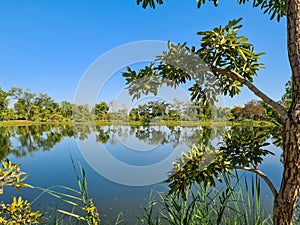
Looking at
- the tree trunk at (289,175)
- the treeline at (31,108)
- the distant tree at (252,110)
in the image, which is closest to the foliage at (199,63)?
the tree trunk at (289,175)

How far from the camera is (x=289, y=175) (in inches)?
36.3

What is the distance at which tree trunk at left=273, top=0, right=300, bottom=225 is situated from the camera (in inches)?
35.1

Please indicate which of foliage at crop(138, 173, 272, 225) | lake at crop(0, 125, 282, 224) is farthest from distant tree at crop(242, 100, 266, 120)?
foliage at crop(138, 173, 272, 225)

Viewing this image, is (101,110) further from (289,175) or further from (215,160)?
(289,175)

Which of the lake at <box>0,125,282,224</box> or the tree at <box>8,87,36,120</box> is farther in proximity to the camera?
the tree at <box>8,87,36,120</box>

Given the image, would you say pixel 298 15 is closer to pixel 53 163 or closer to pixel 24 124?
pixel 53 163

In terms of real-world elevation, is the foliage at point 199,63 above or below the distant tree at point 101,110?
above

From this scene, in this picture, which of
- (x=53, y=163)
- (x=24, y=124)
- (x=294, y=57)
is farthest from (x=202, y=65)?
(x=24, y=124)

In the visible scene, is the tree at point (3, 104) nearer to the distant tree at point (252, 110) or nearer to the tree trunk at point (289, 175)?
the distant tree at point (252, 110)

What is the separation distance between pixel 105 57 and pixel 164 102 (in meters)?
0.51

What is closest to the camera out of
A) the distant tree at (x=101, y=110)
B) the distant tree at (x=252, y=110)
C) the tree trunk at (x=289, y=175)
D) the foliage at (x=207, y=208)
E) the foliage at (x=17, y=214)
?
the tree trunk at (x=289, y=175)

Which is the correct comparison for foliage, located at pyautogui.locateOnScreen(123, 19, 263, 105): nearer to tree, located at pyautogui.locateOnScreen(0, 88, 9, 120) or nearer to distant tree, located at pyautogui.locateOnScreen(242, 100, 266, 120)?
distant tree, located at pyautogui.locateOnScreen(242, 100, 266, 120)

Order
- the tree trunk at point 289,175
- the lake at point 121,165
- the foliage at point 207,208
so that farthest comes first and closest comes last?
the lake at point 121,165, the foliage at point 207,208, the tree trunk at point 289,175

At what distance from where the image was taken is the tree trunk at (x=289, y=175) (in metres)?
0.89
